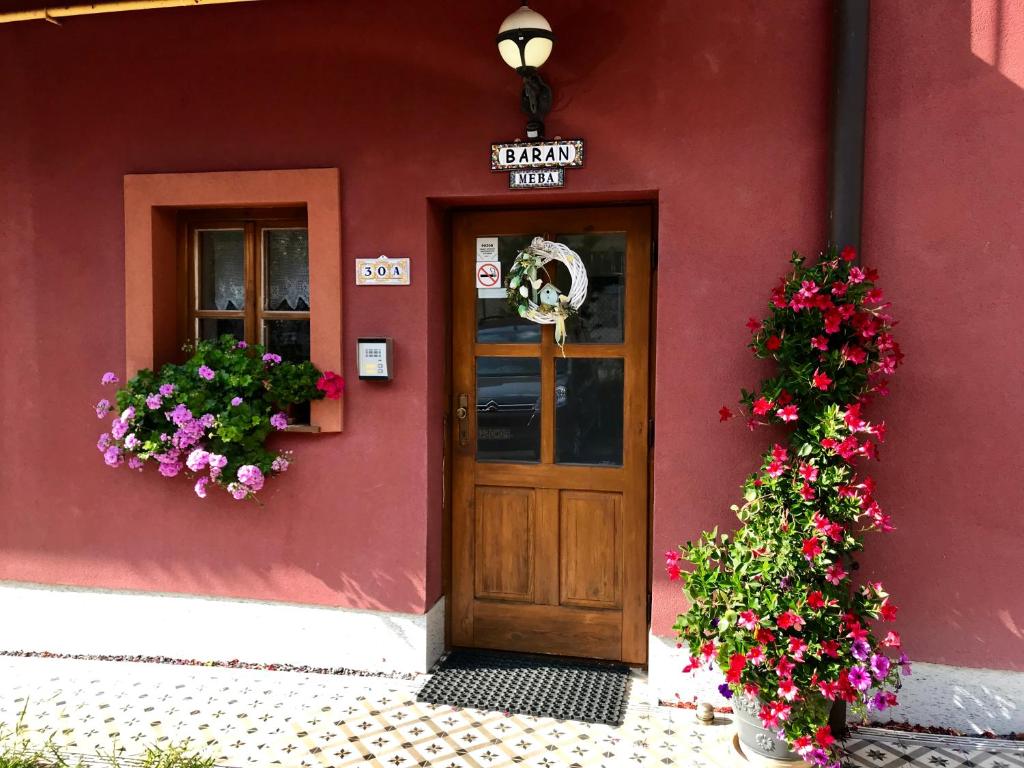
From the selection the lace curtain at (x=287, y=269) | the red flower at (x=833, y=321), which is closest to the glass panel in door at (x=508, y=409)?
the lace curtain at (x=287, y=269)

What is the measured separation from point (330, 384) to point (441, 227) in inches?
37.9

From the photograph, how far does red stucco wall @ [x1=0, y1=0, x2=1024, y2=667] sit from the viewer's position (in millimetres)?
3299

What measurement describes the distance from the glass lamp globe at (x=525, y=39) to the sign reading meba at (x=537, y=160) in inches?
14.5

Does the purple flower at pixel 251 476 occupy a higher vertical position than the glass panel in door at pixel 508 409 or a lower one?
lower

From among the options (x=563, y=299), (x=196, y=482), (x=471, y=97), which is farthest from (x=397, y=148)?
(x=196, y=482)

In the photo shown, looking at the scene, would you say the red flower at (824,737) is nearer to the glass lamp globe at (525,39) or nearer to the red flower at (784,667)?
the red flower at (784,667)

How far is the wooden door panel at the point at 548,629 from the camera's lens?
4.01 metres

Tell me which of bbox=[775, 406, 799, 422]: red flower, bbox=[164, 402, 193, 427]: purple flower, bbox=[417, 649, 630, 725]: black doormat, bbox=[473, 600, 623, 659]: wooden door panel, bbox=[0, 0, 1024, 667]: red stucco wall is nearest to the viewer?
bbox=[775, 406, 799, 422]: red flower

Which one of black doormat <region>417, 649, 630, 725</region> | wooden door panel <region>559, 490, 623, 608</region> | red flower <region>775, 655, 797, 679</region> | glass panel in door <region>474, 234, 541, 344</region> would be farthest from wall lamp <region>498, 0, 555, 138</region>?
black doormat <region>417, 649, 630, 725</region>

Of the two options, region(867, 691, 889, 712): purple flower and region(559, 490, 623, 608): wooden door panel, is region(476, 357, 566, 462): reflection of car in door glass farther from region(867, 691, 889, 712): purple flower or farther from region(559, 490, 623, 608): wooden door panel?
region(867, 691, 889, 712): purple flower

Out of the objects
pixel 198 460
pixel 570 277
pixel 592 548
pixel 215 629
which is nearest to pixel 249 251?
pixel 198 460

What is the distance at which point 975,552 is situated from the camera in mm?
3340

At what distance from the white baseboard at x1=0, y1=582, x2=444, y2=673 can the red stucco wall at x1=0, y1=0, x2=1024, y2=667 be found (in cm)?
9

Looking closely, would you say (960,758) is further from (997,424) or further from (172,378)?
(172,378)
